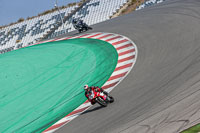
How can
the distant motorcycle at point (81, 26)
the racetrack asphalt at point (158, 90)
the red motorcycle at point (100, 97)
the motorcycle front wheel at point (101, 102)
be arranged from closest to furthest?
the racetrack asphalt at point (158, 90) < the motorcycle front wheel at point (101, 102) < the red motorcycle at point (100, 97) < the distant motorcycle at point (81, 26)

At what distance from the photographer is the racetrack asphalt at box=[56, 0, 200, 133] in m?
8.27

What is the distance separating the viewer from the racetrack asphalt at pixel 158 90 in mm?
8273

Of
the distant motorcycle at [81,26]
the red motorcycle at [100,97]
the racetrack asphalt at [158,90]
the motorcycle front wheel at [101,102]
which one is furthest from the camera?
the distant motorcycle at [81,26]

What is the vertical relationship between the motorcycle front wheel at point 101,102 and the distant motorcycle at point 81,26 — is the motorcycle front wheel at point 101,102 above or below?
below

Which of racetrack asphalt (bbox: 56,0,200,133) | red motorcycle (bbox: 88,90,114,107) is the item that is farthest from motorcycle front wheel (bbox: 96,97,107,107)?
racetrack asphalt (bbox: 56,0,200,133)

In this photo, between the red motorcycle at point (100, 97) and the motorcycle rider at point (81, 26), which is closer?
the red motorcycle at point (100, 97)

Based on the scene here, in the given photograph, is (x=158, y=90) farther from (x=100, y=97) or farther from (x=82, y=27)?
(x=82, y=27)

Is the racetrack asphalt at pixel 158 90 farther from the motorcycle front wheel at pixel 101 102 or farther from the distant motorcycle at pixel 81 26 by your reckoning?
the distant motorcycle at pixel 81 26

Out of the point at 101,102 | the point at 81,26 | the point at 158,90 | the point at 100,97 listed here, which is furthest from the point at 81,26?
the point at 158,90

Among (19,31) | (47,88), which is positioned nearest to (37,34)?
(19,31)

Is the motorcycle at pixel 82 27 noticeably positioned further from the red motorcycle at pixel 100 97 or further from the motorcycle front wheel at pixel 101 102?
the motorcycle front wheel at pixel 101 102

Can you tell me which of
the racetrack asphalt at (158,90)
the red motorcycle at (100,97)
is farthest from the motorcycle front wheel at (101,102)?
the racetrack asphalt at (158,90)

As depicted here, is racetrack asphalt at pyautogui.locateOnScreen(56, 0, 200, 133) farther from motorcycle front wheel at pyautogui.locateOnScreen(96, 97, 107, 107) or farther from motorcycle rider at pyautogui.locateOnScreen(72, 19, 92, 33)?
motorcycle rider at pyautogui.locateOnScreen(72, 19, 92, 33)

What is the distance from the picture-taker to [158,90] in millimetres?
10633
